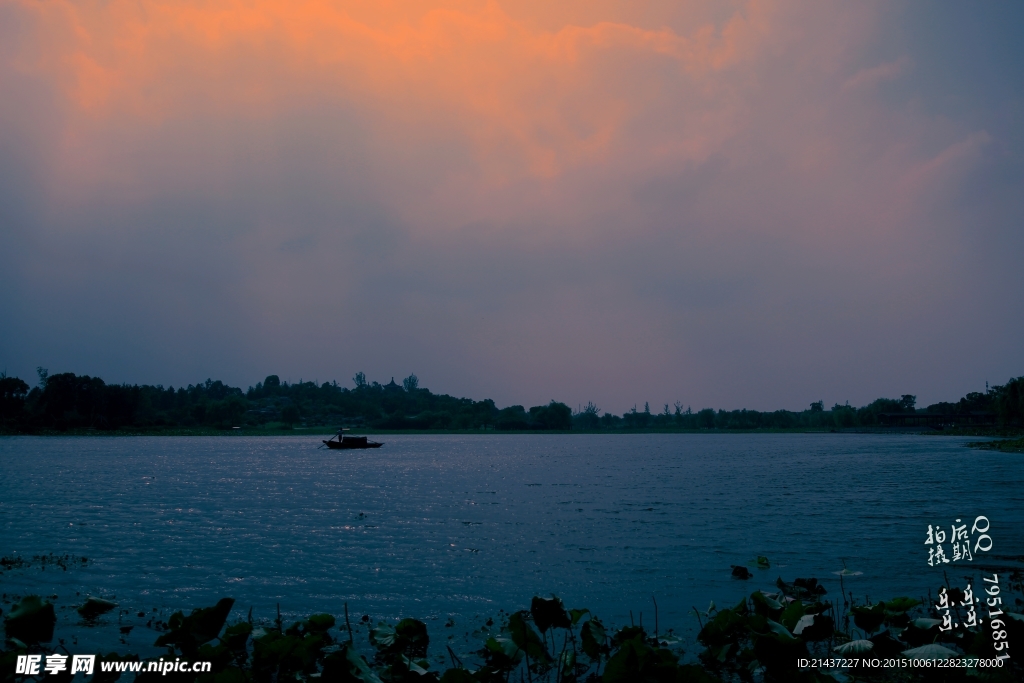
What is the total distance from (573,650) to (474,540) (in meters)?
18.6

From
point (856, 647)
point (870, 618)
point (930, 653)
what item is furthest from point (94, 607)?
point (930, 653)

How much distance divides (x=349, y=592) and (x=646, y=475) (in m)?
56.1

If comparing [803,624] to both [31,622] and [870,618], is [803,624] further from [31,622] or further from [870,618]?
[31,622]

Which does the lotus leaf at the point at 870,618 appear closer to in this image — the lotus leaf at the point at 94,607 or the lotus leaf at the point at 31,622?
the lotus leaf at the point at 31,622

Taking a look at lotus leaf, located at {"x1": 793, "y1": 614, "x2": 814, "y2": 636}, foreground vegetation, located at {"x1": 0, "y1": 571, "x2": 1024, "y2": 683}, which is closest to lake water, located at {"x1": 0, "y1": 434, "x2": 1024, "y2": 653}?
foreground vegetation, located at {"x1": 0, "y1": 571, "x2": 1024, "y2": 683}

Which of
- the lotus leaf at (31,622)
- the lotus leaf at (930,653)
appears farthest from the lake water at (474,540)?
the lotus leaf at (930,653)

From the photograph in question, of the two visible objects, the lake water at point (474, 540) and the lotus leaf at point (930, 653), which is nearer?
the lotus leaf at point (930, 653)

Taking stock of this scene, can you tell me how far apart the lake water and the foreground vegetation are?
2.81 metres

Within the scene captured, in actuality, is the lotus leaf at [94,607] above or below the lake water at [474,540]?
above

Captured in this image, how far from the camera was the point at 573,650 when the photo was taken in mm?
13570

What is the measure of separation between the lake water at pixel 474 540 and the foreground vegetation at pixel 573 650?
2.81 meters

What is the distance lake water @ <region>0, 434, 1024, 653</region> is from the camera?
20.7m

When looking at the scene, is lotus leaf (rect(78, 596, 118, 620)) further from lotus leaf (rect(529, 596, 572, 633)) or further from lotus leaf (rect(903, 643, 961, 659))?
lotus leaf (rect(903, 643, 961, 659))

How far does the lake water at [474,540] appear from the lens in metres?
20.7
